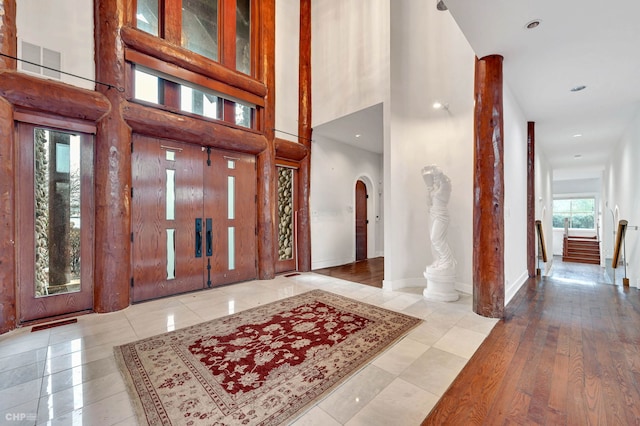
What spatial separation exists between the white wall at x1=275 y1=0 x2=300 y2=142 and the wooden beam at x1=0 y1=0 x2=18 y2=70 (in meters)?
3.44

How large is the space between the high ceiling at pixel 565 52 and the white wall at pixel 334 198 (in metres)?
3.50

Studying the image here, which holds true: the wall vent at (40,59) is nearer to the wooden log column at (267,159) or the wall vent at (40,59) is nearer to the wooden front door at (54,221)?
the wooden front door at (54,221)

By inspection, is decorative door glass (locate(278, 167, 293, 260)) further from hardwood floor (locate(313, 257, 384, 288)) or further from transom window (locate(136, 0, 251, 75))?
transom window (locate(136, 0, 251, 75))

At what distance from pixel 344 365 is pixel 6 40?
4.74 m

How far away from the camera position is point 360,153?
7016mm

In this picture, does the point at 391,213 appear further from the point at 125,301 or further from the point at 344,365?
the point at 125,301

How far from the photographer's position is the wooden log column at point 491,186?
311cm

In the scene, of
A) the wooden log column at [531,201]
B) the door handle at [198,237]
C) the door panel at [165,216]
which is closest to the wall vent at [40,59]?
the door panel at [165,216]

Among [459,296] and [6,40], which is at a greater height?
[6,40]

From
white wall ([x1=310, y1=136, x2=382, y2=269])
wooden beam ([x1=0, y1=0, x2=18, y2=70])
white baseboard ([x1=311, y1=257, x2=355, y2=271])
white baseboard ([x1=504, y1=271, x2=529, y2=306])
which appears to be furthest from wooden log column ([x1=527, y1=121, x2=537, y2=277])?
wooden beam ([x1=0, y1=0, x2=18, y2=70])

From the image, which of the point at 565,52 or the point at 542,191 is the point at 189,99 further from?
the point at 542,191

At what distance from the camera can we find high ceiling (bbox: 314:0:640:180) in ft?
7.59

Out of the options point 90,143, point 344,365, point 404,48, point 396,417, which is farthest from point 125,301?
point 404,48

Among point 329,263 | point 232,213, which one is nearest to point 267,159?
point 232,213
